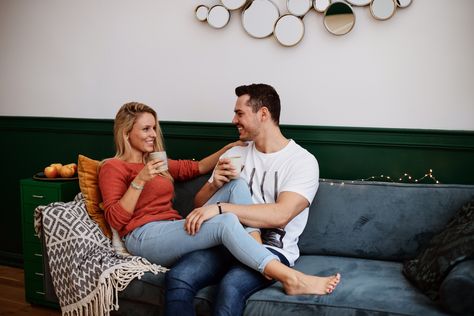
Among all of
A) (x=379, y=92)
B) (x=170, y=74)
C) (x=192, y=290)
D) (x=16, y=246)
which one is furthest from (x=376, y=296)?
(x=16, y=246)

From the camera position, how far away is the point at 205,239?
2.32 metres

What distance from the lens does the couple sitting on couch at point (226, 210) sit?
2172 mm

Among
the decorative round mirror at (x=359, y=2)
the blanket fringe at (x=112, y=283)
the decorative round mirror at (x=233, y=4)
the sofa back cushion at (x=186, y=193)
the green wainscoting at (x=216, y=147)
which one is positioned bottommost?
the blanket fringe at (x=112, y=283)

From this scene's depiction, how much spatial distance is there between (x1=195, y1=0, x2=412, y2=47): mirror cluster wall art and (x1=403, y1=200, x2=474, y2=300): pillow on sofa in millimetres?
1092

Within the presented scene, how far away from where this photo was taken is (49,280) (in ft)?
8.88

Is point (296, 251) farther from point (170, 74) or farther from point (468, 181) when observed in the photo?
point (170, 74)

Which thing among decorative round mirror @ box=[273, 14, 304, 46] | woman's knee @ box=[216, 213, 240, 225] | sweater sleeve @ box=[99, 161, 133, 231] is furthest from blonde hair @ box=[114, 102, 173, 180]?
decorative round mirror @ box=[273, 14, 304, 46]

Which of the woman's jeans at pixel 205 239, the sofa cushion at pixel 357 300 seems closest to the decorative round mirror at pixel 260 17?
the woman's jeans at pixel 205 239

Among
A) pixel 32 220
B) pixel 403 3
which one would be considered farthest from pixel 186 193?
pixel 403 3

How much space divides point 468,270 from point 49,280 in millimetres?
1912

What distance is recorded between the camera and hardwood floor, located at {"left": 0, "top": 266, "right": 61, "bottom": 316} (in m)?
3.11

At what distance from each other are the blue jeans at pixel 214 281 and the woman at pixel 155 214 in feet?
0.18

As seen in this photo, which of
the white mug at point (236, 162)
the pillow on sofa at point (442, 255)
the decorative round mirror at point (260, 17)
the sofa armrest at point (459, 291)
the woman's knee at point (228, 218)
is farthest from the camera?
the decorative round mirror at point (260, 17)

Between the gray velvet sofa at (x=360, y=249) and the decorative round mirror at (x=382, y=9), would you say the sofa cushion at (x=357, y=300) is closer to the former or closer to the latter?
the gray velvet sofa at (x=360, y=249)
